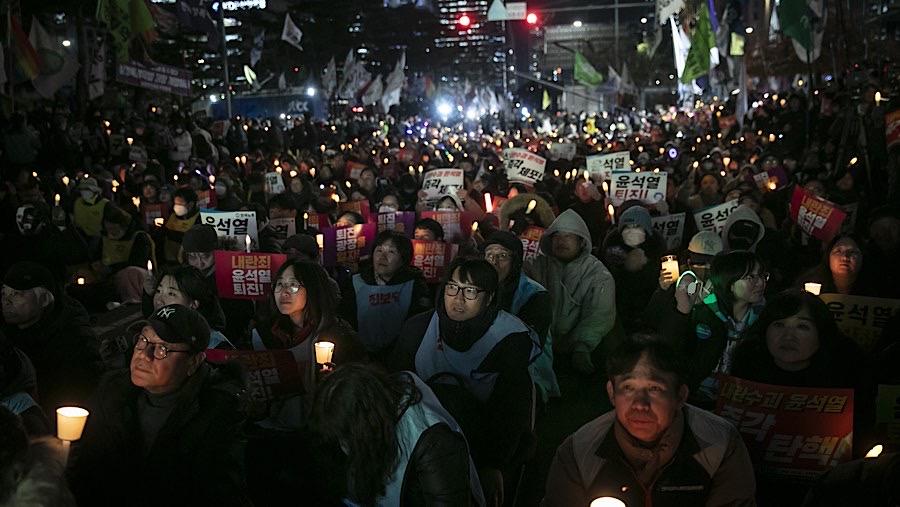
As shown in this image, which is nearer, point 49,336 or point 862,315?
point 49,336

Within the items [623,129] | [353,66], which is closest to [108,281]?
[353,66]

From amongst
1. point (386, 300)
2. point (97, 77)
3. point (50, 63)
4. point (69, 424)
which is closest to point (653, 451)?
point (69, 424)

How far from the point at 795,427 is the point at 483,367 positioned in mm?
1400

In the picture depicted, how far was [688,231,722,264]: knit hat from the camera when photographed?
22.6 ft

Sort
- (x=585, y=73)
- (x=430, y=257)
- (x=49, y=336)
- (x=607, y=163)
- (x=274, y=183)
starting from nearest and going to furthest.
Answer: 1. (x=49, y=336)
2. (x=430, y=257)
3. (x=274, y=183)
4. (x=607, y=163)
5. (x=585, y=73)

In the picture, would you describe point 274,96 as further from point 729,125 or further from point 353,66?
point 729,125

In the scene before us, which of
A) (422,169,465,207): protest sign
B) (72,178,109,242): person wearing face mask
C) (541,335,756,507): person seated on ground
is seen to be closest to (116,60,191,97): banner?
(72,178,109,242): person wearing face mask

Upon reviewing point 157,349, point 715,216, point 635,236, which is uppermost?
point 715,216

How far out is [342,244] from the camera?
823 cm

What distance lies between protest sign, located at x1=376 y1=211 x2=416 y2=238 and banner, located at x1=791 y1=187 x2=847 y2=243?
3.81 m

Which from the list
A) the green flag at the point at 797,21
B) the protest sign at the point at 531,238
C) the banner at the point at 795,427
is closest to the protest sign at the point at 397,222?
the protest sign at the point at 531,238

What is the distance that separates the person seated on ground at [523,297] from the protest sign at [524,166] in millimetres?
6848

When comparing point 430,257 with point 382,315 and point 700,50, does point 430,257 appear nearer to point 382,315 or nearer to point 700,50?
point 382,315

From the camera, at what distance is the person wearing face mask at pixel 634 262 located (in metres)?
7.69
